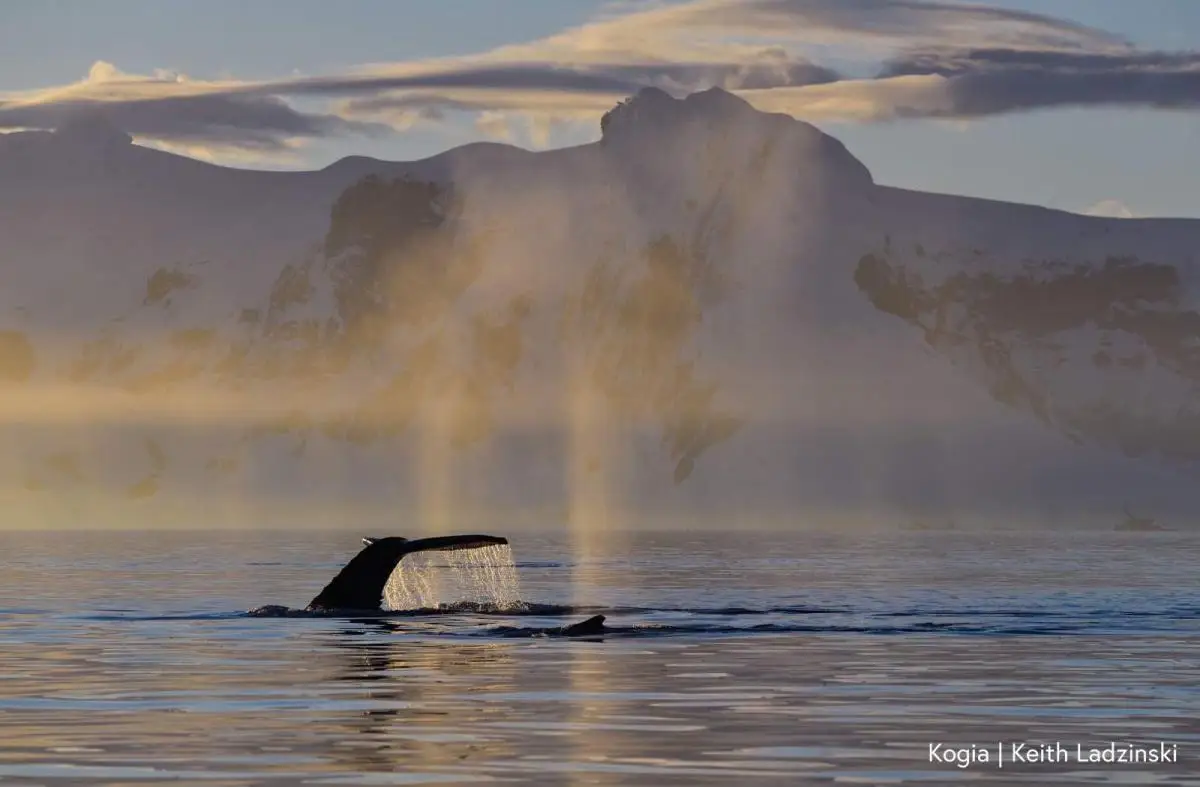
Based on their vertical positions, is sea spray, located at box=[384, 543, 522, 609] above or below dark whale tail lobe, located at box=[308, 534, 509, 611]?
below

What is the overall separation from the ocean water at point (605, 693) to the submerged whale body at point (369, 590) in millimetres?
742

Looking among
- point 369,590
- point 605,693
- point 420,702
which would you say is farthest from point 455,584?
point 420,702

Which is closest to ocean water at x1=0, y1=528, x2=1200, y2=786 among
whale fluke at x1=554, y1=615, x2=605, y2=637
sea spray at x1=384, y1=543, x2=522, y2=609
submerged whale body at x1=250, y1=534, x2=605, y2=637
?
whale fluke at x1=554, y1=615, x2=605, y2=637

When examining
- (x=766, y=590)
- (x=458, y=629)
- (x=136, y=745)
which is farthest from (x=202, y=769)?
(x=766, y=590)

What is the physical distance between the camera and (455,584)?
88.7 m

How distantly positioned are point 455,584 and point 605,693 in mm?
55386

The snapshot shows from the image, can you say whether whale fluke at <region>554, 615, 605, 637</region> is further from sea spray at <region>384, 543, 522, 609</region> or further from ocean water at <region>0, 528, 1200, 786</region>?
sea spray at <region>384, 543, 522, 609</region>

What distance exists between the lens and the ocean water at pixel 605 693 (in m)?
25.1

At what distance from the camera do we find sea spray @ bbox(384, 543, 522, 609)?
188 feet

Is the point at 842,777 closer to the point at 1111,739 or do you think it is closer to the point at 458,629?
the point at 1111,739

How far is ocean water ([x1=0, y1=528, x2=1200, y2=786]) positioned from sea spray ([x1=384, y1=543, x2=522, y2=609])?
5.65ft

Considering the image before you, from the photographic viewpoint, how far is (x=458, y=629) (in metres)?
48.2

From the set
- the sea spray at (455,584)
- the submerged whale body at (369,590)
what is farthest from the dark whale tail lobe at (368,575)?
the sea spray at (455,584)

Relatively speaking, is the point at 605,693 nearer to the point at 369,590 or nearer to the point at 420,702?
the point at 420,702
